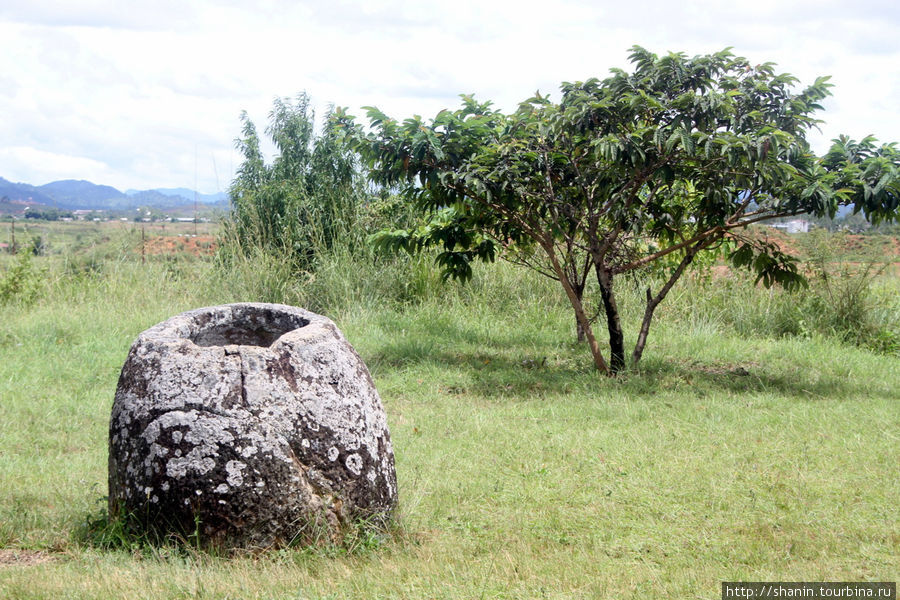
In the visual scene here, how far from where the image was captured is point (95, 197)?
7325 centimetres

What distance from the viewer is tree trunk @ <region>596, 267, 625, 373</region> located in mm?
7449

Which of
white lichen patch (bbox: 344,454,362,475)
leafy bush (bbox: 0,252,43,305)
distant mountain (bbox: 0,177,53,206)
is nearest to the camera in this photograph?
white lichen patch (bbox: 344,454,362,475)

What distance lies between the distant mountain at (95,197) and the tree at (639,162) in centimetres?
660

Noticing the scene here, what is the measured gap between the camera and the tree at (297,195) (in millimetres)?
11727

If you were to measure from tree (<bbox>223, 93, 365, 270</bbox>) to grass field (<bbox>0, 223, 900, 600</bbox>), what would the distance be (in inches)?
63.1

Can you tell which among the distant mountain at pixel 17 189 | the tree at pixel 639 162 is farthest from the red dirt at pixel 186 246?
the distant mountain at pixel 17 189

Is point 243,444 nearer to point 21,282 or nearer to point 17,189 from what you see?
point 21,282

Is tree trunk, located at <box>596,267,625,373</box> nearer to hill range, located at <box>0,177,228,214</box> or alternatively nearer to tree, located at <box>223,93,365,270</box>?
tree, located at <box>223,93,365,270</box>

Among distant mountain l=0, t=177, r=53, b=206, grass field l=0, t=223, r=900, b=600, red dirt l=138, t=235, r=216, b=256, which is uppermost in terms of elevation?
distant mountain l=0, t=177, r=53, b=206

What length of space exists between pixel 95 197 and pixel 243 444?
258 ft

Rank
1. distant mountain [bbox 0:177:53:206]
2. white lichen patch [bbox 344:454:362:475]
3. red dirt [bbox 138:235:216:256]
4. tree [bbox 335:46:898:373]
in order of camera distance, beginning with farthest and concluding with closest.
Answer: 1. distant mountain [bbox 0:177:53:206]
2. red dirt [bbox 138:235:216:256]
3. tree [bbox 335:46:898:373]
4. white lichen patch [bbox 344:454:362:475]

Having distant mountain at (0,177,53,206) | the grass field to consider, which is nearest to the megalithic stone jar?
the grass field

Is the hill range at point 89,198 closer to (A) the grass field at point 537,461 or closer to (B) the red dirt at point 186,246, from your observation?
(B) the red dirt at point 186,246

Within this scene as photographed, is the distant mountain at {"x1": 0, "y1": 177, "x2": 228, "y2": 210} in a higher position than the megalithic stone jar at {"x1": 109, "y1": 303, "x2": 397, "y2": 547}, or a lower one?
higher
